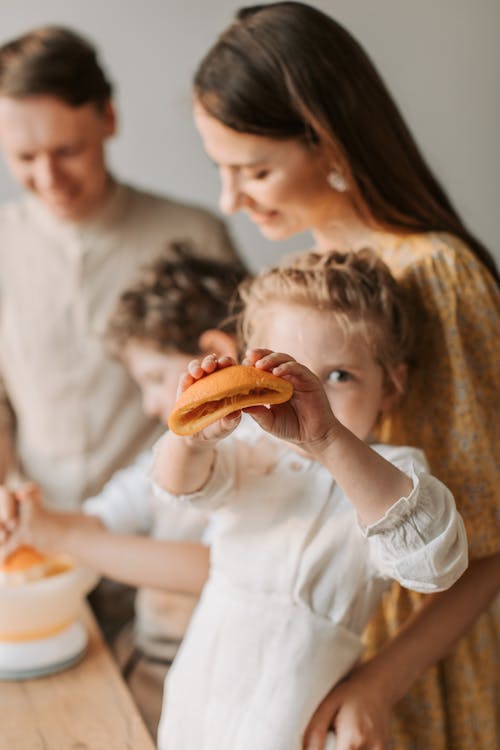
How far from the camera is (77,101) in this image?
173 cm

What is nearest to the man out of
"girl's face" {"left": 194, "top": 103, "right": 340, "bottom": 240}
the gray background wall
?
the gray background wall

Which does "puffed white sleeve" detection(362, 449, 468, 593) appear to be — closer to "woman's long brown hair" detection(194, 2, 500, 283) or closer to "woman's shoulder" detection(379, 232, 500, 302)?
"woman's shoulder" detection(379, 232, 500, 302)

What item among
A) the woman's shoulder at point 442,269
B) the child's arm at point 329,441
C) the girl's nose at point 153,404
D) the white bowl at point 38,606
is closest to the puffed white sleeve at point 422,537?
the child's arm at point 329,441

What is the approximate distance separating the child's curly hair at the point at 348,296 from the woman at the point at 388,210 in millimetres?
63

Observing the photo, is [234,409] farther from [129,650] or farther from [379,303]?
[129,650]

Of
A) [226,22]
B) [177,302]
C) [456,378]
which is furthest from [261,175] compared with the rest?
[226,22]

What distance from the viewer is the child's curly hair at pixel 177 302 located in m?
1.50

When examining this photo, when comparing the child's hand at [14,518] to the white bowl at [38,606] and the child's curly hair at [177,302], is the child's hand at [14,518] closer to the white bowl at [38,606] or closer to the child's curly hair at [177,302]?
the white bowl at [38,606]

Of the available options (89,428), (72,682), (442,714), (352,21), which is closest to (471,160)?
(352,21)

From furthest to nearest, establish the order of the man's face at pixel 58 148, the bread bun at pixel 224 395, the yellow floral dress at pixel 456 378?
the man's face at pixel 58 148, the yellow floral dress at pixel 456 378, the bread bun at pixel 224 395

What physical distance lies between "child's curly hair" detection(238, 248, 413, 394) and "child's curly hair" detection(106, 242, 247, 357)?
1.36 feet

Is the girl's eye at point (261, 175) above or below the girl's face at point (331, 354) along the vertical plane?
above

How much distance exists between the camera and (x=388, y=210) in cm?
114

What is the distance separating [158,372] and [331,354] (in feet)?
1.92
